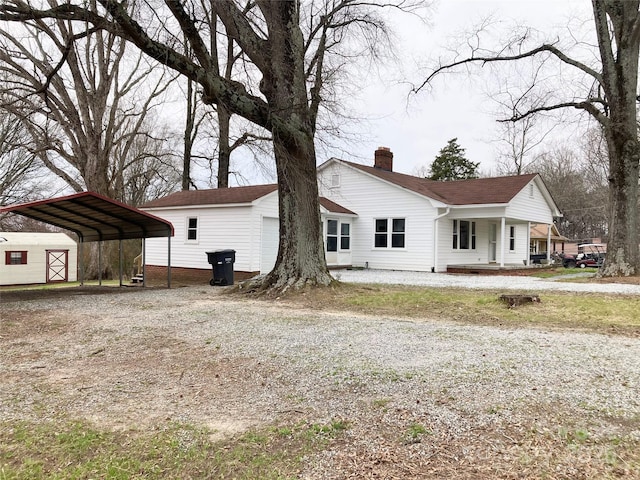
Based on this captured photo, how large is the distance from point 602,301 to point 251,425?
913cm

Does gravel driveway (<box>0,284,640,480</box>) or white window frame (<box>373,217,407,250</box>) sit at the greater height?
white window frame (<box>373,217,407,250</box>)

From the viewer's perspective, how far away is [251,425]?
144 inches

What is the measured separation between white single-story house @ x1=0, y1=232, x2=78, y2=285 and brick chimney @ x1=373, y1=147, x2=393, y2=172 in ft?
53.3

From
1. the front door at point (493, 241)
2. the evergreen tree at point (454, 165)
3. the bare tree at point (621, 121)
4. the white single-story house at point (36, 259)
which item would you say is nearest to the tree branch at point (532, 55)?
the bare tree at point (621, 121)

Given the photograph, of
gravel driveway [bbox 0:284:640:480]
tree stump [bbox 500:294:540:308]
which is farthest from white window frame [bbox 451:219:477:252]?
gravel driveway [bbox 0:284:640:480]

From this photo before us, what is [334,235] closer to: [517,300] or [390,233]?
[390,233]

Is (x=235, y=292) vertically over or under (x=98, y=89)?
under

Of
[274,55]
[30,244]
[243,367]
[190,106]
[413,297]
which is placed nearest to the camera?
[243,367]

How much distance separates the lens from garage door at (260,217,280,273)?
17.6 meters

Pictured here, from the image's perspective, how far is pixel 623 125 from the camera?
15383mm

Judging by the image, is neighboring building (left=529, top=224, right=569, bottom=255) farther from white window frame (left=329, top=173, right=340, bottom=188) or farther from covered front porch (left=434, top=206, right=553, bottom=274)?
white window frame (left=329, top=173, right=340, bottom=188)

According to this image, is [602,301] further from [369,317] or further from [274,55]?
[274,55]

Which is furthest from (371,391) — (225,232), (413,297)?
(225,232)

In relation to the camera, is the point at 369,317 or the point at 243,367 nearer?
the point at 243,367
